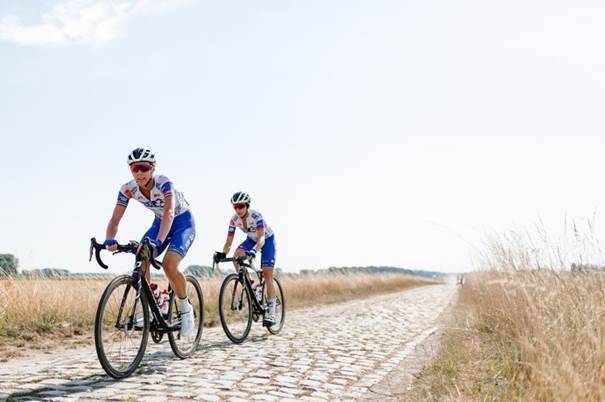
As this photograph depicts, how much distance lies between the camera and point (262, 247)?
10.9 meters

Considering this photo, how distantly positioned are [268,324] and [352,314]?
591 cm

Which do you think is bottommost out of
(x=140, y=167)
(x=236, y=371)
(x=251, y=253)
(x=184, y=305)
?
(x=236, y=371)

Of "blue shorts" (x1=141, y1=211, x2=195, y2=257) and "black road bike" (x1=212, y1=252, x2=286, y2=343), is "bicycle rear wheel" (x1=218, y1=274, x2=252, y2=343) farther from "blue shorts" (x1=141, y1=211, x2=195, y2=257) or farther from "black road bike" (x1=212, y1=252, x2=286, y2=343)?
"blue shorts" (x1=141, y1=211, x2=195, y2=257)

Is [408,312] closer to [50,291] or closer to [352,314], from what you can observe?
[352,314]

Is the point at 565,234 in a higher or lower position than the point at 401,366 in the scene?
higher

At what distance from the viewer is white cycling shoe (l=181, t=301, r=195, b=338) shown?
7543 millimetres

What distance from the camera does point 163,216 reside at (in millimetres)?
7102

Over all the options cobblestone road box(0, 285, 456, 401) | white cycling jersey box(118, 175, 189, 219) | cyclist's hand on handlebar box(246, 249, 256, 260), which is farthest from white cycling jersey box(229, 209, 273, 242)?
white cycling jersey box(118, 175, 189, 219)

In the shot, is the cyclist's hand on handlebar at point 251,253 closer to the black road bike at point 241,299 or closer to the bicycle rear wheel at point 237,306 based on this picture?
the black road bike at point 241,299

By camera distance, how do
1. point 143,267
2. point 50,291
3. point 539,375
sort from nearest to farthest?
point 539,375 → point 143,267 → point 50,291

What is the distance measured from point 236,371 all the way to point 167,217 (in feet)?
6.53

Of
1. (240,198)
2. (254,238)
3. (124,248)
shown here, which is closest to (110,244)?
(124,248)

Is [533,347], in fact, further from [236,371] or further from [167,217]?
[167,217]

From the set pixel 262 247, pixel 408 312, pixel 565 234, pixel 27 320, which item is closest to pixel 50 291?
pixel 27 320
